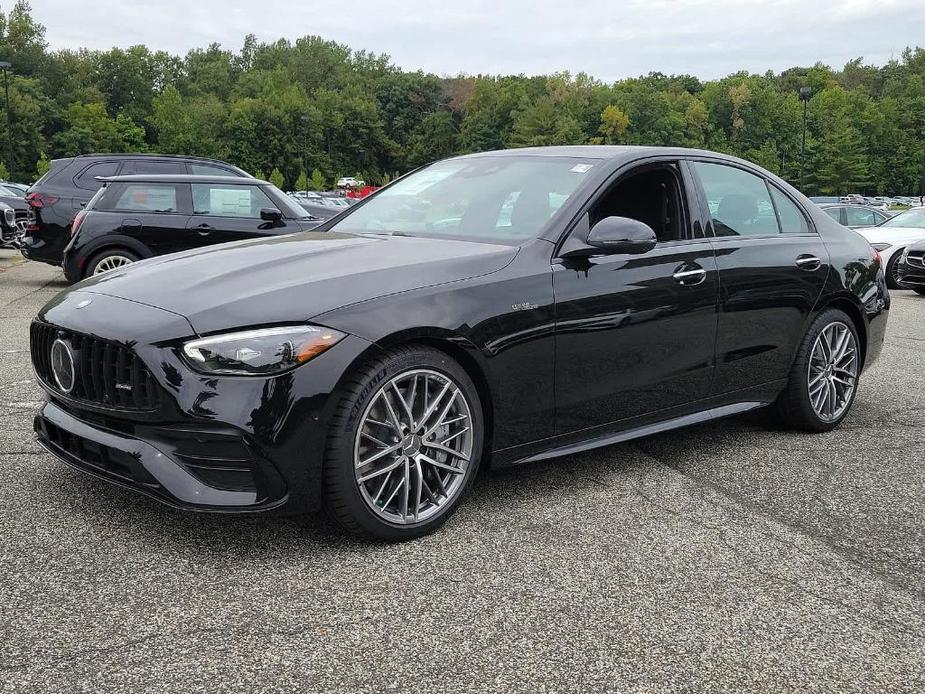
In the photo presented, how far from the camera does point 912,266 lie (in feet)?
44.8

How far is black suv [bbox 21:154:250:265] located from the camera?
40.9 ft

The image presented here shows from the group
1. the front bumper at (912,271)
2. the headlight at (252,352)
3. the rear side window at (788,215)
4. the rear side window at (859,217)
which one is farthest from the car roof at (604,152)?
the rear side window at (859,217)

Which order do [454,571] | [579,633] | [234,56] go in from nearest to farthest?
[579,633], [454,571], [234,56]

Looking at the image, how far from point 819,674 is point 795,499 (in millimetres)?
1616

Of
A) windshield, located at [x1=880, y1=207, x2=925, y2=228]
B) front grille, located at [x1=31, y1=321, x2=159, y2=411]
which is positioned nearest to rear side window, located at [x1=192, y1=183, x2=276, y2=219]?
front grille, located at [x1=31, y1=321, x2=159, y2=411]

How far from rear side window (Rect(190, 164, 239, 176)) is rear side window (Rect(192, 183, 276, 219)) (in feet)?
6.47

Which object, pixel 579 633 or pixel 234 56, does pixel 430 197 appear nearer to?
pixel 579 633

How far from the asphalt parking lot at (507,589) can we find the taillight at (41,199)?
9065mm

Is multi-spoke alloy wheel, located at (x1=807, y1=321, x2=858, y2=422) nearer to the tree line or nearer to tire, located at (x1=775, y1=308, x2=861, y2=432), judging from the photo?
tire, located at (x1=775, y1=308, x2=861, y2=432)

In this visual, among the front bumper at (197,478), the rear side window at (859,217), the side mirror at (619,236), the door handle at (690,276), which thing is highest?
the side mirror at (619,236)

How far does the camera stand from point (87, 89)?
114688 mm

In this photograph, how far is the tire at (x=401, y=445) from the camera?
3.30 m

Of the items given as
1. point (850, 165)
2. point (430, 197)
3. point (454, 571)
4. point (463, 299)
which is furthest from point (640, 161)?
point (850, 165)

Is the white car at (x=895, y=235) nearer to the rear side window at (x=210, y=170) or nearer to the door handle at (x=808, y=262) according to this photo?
the rear side window at (x=210, y=170)
